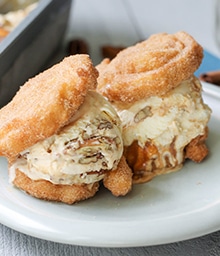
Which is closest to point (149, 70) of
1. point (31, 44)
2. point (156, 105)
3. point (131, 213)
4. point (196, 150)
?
point (156, 105)

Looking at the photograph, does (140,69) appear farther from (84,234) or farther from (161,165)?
(84,234)

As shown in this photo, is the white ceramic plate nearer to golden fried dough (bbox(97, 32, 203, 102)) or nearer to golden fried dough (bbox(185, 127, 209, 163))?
golden fried dough (bbox(185, 127, 209, 163))

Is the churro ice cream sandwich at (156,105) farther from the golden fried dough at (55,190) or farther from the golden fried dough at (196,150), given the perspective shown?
the golden fried dough at (55,190)

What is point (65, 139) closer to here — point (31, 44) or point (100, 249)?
point (100, 249)

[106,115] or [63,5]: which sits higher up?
[106,115]

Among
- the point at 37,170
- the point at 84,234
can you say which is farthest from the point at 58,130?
the point at 84,234
